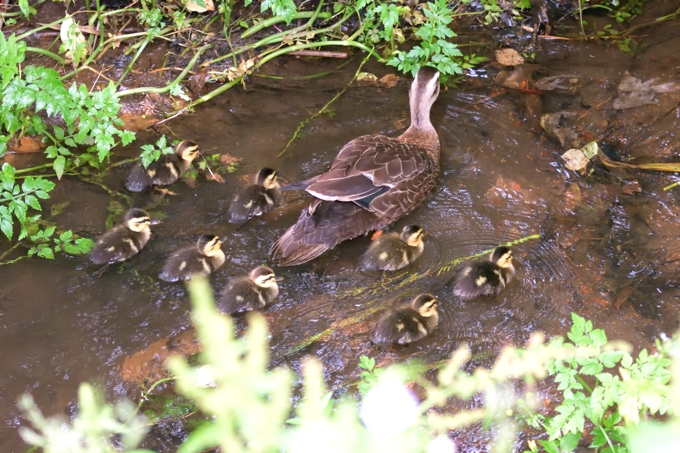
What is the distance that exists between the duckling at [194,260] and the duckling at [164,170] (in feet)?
2.29

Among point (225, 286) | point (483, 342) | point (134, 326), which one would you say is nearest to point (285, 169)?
point (225, 286)

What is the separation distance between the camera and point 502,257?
3.45 meters

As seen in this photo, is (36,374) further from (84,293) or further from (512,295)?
(512,295)

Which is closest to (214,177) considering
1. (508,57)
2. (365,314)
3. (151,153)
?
(151,153)

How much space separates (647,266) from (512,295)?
82cm

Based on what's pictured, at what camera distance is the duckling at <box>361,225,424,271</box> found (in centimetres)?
357

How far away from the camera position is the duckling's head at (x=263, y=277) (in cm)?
334

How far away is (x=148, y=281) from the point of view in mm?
3521

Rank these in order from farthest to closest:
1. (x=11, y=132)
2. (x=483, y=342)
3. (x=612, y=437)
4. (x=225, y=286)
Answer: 1. (x=11, y=132)
2. (x=225, y=286)
3. (x=483, y=342)
4. (x=612, y=437)

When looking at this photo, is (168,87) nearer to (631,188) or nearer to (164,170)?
(164,170)

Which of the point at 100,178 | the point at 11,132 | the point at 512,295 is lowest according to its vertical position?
the point at 512,295

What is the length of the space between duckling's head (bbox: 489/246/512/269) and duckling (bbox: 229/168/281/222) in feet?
4.71

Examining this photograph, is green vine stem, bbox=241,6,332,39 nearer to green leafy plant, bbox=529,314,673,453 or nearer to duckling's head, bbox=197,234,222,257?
duckling's head, bbox=197,234,222,257

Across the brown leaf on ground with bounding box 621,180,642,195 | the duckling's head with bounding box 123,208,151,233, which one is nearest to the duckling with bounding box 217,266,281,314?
the duckling's head with bounding box 123,208,151,233
